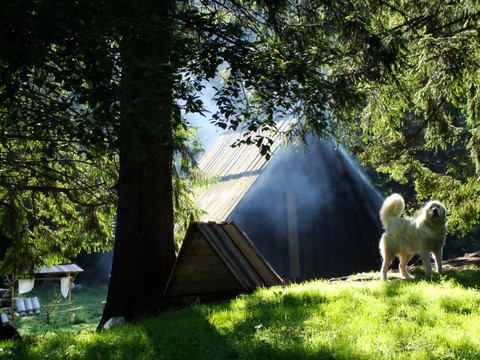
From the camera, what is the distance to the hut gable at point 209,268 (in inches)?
348

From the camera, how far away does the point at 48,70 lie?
16.2 feet

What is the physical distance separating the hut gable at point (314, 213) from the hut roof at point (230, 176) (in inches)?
2.6

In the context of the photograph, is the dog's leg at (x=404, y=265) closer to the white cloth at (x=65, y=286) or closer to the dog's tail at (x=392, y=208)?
the dog's tail at (x=392, y=208)

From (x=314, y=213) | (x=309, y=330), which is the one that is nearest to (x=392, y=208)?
(x=309, y=330)

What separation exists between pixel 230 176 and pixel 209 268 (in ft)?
28.5

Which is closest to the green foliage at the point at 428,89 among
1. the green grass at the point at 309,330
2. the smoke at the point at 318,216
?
the green grass at the point at 309,330

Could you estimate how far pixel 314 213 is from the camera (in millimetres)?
18500

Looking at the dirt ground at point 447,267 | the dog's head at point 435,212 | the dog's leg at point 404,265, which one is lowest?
the dirt ground at point 447,267

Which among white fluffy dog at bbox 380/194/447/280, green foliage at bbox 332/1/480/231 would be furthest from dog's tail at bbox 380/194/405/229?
green foliage at bbox 332/1/480/231

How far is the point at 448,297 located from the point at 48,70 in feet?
17.1

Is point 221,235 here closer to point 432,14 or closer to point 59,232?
point 59,232

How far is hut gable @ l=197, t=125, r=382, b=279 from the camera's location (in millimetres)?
17844

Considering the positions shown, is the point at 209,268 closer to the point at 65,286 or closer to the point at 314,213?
the point at 314,213

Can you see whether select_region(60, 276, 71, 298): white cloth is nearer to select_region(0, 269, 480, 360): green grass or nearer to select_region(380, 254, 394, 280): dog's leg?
select_region(0, 269, 480, 360): green grass
